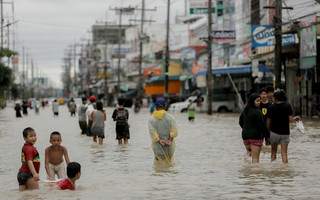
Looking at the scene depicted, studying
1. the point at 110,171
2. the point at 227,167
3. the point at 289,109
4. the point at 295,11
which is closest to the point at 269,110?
the point at 289,109

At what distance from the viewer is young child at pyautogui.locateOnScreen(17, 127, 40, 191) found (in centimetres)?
1002

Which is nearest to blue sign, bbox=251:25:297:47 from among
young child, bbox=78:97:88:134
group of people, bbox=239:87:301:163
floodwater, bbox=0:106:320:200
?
young child, bbox=78:97:88:134

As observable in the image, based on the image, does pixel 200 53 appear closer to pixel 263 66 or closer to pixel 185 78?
pixel 185 78

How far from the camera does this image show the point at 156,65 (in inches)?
3740

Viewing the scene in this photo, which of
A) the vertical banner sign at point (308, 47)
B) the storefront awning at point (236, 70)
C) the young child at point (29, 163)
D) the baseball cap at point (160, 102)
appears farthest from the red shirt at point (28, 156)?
the storefront awning at point (236, 70)

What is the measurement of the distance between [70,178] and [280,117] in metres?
5.58

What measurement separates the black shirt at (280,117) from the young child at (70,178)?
5.34 m

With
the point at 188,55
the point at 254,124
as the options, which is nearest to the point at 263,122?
the point at 254,124

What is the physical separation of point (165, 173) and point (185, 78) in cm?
5906

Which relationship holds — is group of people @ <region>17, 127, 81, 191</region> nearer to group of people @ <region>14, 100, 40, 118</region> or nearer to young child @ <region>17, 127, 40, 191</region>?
young child @ <region>17, 127, 40, 191</region>

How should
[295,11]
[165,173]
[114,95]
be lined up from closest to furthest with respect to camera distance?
1. [165,173]
2. [295,11]
3. [114,95]

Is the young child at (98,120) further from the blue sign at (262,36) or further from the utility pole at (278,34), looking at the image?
the blue sign at (262,36)

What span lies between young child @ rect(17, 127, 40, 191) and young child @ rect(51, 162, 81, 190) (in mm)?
356

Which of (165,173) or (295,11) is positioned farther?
(295,11)
